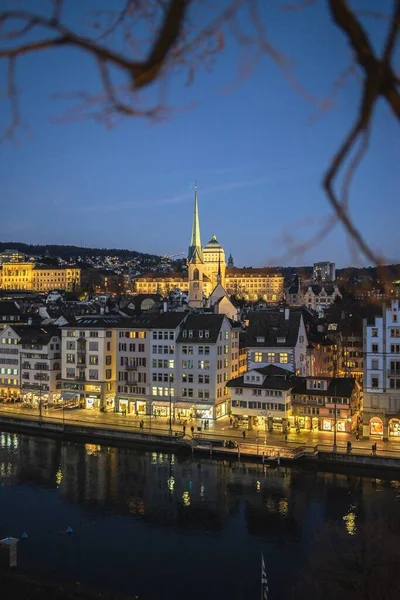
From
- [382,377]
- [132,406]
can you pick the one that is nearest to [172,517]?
[382,377]

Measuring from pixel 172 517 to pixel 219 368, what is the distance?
18534mm

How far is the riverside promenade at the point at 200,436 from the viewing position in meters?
31.5

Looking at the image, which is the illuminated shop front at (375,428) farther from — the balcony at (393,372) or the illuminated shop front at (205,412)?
the illuminated shop front at (205,412)

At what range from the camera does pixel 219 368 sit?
139 feet

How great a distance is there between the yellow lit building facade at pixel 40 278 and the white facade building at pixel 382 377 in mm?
139079

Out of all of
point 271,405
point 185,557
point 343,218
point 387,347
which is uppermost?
point 343,218

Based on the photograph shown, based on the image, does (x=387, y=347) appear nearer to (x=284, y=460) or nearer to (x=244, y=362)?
(x=284, y=460)

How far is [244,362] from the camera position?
49.4 metres

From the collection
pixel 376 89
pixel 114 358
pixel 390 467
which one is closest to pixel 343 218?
pixel 376 89

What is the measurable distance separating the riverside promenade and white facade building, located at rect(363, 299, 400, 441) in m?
1.32

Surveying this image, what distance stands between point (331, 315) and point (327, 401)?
32110 mm

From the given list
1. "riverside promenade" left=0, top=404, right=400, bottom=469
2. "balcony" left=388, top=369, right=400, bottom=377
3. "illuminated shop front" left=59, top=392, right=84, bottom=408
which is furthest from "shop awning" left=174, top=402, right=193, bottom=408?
"balcony" left=388, top=369, right=400, bottom=377

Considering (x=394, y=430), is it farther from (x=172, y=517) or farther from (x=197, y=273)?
(x=197, y=273)

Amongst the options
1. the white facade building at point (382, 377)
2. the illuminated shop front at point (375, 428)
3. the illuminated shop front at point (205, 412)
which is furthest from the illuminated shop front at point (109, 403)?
the illuminated shop front at point (375, 428)
